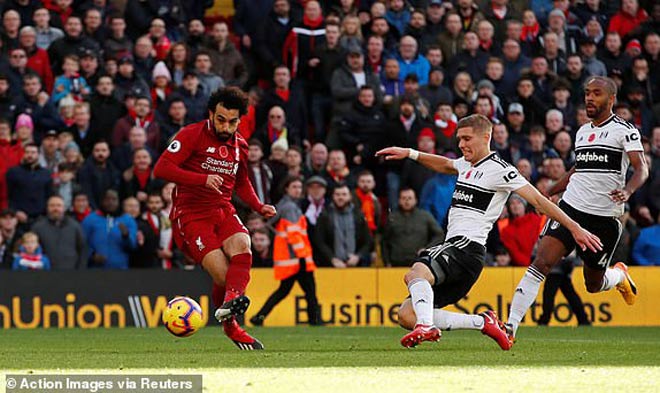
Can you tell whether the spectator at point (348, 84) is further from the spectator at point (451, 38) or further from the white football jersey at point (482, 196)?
the white football jersey at point (482, 196)

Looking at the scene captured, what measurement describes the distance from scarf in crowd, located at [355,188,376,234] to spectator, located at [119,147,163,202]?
2.91 metres

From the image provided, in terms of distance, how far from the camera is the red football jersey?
12945mm

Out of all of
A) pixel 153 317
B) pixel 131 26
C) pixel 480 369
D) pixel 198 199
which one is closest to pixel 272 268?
pixel 153 317

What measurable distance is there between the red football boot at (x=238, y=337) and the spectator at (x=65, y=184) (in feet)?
24.8

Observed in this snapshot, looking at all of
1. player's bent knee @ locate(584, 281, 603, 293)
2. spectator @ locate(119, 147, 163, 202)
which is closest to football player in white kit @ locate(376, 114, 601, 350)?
player's bent knee @ locate(584, 281, 603, 293)

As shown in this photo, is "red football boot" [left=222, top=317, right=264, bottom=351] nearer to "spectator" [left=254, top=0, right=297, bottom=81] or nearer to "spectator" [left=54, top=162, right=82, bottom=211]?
"spectator" [left=54, top=162, right=82, bottom=211]

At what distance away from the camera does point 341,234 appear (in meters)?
20.5

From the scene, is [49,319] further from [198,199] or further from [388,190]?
[198,199]

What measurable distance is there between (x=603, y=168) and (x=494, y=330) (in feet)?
6.83

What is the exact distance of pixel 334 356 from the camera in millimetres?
12352

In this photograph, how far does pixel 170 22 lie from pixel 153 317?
18.3ft

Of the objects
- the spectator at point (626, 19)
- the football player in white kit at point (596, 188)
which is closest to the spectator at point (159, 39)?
the spectator at point (626, 19)

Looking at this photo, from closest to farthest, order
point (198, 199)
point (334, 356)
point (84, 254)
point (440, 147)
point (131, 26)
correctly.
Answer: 1. point (334, 356)
2. point (198, 199)
3. point (84, 254)
4. point (440, 147)
5. point (131, 26)

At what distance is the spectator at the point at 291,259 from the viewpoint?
19609 millimetres
